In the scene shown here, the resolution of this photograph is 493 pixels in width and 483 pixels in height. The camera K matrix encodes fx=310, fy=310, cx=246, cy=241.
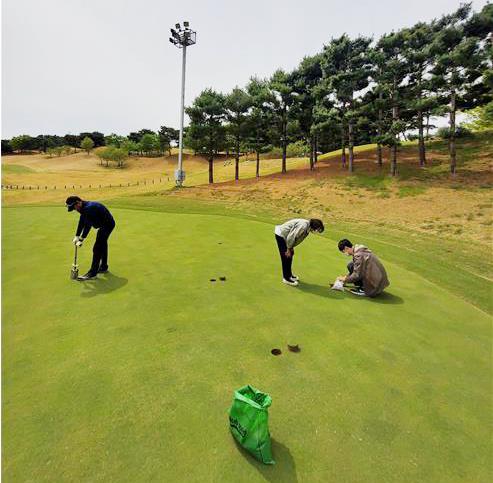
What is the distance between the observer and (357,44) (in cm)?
3114

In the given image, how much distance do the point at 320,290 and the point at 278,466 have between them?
429 centimetres

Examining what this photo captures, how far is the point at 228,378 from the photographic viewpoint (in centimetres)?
360

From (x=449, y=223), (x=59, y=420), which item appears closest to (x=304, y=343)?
(x=59, y=420)

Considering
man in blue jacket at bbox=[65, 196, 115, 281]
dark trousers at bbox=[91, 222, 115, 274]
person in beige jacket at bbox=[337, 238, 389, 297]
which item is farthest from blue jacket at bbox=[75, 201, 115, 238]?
person in beige jacket at bbox=[337, 238, 389, 297]

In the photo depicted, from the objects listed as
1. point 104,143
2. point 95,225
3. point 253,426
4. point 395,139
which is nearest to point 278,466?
point 253,426

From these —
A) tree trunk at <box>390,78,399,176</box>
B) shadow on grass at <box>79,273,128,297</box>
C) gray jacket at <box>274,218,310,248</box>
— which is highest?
tree trunk at <box>390,78,399,176</box>

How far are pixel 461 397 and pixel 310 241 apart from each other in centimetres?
763

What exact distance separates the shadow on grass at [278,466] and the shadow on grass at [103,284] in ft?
14.0

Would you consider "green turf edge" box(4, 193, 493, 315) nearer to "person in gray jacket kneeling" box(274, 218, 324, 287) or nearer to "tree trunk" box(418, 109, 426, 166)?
"person in gray jacket kneeling" box(274, 218, 324, 287)

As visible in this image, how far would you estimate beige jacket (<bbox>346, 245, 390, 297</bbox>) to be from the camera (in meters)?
6.35

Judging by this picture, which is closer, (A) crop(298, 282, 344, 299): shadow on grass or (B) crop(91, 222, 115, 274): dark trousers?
(A) crop(298, 282, 344, 299): shadow on grass

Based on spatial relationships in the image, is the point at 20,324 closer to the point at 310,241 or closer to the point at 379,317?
the point at 379,317

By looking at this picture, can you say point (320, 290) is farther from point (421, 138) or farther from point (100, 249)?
point (421, 138)

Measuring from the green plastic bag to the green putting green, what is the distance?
100 millimetres
